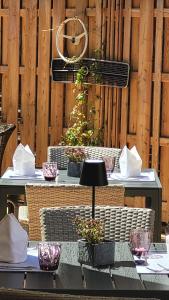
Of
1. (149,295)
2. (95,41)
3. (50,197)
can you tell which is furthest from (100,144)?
(149,295)

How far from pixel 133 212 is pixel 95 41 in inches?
167

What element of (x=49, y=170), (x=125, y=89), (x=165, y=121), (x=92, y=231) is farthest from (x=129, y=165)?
(x=92, y=231)

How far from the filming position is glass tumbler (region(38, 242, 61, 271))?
399cm

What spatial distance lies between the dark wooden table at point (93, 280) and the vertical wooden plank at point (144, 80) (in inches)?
180

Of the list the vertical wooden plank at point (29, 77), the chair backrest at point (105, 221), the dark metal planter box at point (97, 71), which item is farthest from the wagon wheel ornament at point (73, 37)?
the chair backrest at point (105, 221)

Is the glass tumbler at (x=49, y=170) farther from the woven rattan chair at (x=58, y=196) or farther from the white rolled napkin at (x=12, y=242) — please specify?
the white rolled napkin at (x=12, y=242)

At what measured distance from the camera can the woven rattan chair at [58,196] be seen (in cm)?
564

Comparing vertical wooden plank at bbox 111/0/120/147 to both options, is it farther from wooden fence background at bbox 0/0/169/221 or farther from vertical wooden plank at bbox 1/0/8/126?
vertical wooden plank at bbox 1/0/8/126

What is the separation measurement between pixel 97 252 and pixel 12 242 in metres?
0.41

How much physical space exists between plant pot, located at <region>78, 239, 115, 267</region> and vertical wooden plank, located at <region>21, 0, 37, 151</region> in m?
5.09

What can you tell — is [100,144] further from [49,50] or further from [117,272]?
[117,272]

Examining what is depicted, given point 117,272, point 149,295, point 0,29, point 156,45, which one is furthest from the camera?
point 0,29

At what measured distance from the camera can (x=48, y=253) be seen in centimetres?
398

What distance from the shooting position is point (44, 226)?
479 cm
